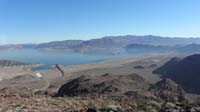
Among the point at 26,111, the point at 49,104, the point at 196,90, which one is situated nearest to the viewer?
the point at 26,111

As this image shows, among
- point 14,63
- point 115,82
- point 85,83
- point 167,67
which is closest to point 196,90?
point 115,82

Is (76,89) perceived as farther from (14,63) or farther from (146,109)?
(14,63)

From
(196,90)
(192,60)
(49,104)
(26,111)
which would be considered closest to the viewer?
(26,111)

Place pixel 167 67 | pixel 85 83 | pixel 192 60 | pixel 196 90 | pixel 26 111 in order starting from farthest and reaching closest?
pixel 167 67, pixel 192 60, pixel 196 90, pixel 85 83, pixel 26 111

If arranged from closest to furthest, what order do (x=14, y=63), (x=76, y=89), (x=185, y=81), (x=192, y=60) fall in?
(x=76, y=89), (x=185, y=81), (x=192, y=60), (x=14, y=63)

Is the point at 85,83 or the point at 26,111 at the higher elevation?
the point at 26,111

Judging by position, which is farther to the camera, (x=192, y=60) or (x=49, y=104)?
(x=192, y=60)

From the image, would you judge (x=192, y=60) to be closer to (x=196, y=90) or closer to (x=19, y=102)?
(x=196, y=90)

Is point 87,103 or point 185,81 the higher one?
point 87,103

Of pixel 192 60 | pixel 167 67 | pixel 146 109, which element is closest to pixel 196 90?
pixel 192 60
